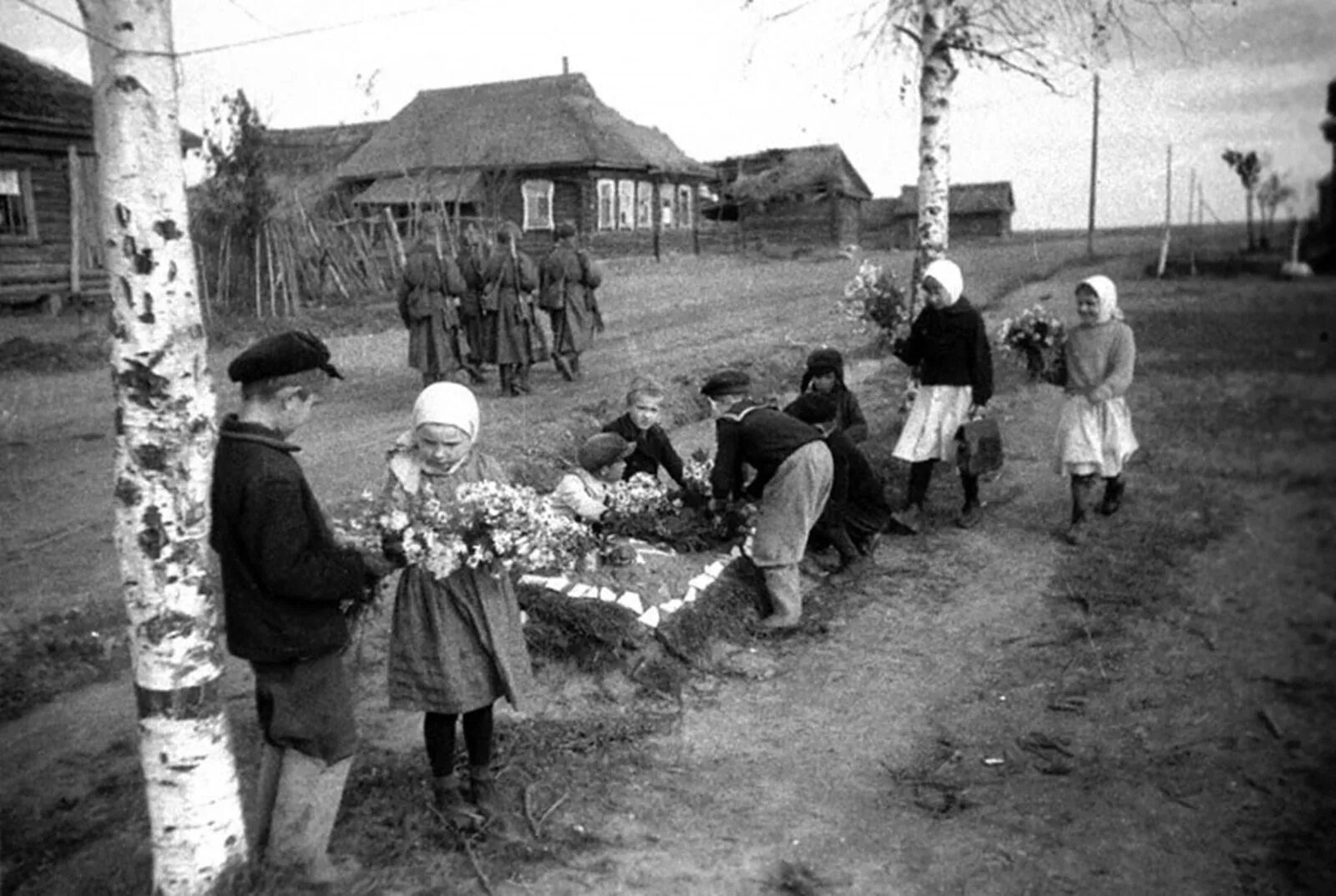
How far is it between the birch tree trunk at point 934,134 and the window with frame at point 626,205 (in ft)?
80.9

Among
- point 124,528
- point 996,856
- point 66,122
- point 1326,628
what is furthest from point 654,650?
point 66,122

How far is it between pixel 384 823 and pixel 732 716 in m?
1.76

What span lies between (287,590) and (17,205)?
20.8 metres

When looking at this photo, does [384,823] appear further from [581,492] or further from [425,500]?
[581,492]

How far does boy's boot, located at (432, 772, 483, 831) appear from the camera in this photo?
13.1 feet

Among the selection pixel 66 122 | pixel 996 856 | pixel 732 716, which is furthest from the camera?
pixel 66 122

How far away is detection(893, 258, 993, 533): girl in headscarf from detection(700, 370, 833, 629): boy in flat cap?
1.76m

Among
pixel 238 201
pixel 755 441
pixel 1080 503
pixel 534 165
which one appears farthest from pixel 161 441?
pixel 534 165

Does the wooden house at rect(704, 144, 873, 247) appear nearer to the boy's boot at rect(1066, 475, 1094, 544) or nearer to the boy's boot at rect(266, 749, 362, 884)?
the boy's boot at rect(1066, 475, 1094, 544)

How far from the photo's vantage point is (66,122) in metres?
19.8

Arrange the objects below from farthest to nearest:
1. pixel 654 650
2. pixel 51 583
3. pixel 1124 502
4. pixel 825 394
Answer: pixel 1124 502
pixel 825 394
pixel 51 583
pixel 654 650

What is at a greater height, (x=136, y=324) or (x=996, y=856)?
(x=136, y=324)

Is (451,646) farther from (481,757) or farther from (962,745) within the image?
(962,745)

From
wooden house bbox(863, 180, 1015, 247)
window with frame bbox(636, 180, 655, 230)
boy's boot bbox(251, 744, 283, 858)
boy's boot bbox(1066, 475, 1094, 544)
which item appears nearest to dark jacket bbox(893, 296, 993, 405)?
boy's boot bbox(1066, 475, 1094, 544)
